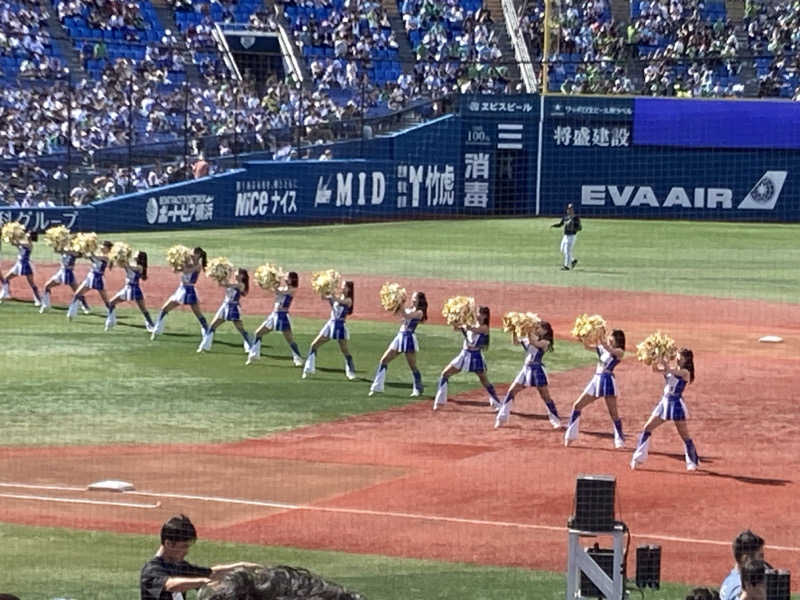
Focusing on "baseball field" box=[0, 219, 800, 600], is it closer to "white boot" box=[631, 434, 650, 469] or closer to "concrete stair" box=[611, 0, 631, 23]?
"white boot" box=[631, 434, 650, 469]

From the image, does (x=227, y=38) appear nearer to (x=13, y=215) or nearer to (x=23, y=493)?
(x=13, y=215)

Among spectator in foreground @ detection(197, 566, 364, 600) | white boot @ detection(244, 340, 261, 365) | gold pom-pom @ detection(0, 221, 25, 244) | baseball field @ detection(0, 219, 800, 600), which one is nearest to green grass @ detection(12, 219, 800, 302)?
baseball field @ detection(0, 219, 800, 600)

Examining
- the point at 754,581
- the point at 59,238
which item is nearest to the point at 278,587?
the point at 754,581

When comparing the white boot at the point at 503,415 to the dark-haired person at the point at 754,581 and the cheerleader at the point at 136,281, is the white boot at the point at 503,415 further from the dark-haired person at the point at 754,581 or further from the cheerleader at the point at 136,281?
the dark-haired person at the point at 754,581

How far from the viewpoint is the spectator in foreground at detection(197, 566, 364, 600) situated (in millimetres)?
3322

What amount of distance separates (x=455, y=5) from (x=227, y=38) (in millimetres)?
8558

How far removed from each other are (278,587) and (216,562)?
30.3ft

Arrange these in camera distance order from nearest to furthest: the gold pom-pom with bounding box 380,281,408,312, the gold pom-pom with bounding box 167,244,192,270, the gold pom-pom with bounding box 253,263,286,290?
the gold pom-pom with bounding box 380,281,408,312 → the gold pom-pom with bounding box 253,263,286,290 → the gold pom-pom with bounding box 167,244,192,270

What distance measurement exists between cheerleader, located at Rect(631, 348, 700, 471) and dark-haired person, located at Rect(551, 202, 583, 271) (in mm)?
19318

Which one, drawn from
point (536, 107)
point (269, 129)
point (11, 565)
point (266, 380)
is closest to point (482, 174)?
point (536, 107)

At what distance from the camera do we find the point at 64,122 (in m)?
40.2

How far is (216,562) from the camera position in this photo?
488 inches

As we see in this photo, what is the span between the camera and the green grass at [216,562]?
1153cm

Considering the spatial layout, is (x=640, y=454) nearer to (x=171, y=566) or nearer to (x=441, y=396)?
Answer: (x=441, y=396)
